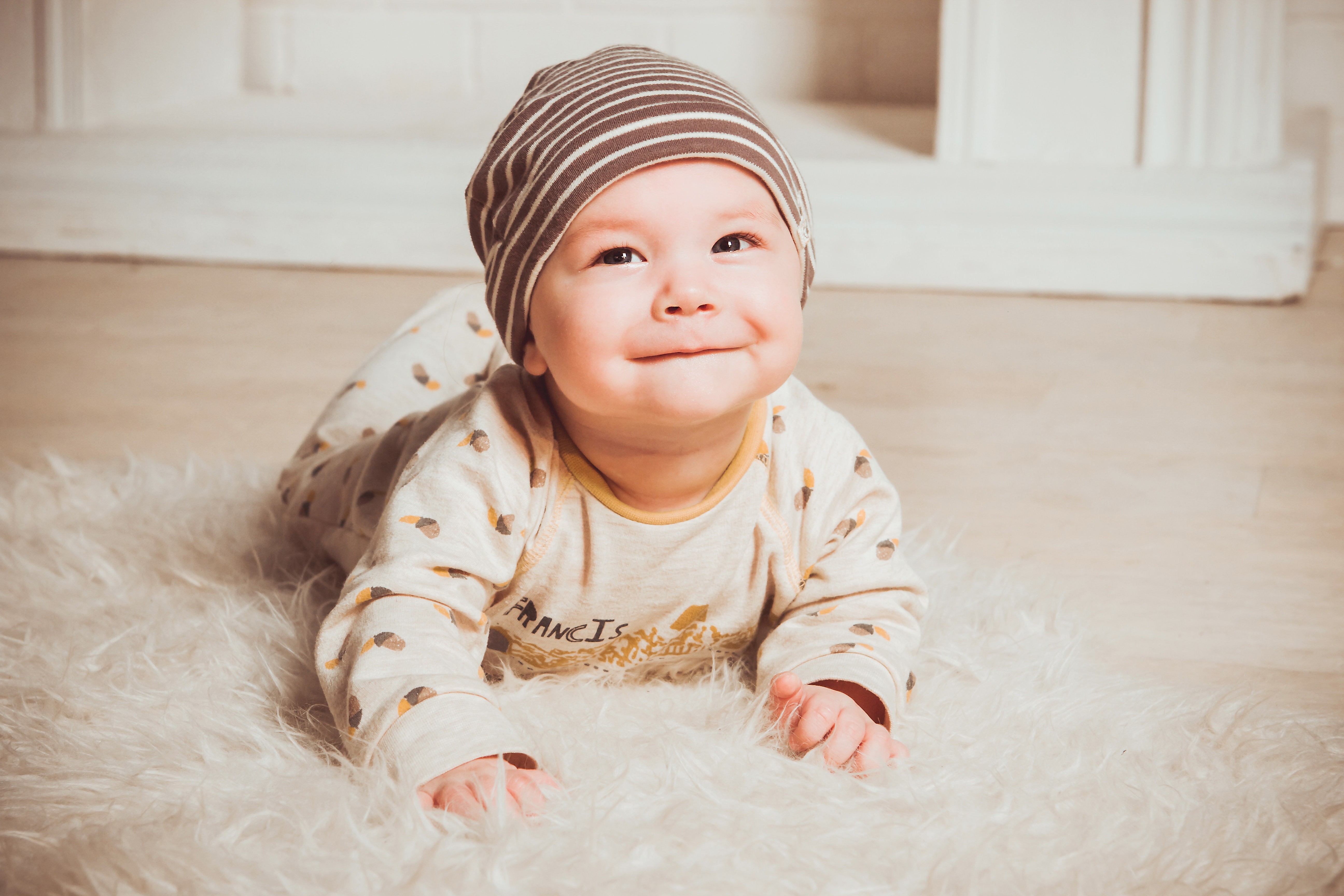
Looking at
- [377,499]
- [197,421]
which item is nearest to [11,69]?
[197,421]

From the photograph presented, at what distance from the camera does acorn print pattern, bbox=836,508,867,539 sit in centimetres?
81

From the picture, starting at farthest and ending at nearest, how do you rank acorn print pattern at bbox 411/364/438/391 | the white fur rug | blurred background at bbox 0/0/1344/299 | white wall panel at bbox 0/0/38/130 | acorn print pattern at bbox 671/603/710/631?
white wall panel at bbox 0/0/38/130 < blurred background at bbox 0/0/1344/299 < acorn print pattern at bbox 411/364/438/391 < acorn print pattern at bbox 671/603/710/631 < the white fur rug

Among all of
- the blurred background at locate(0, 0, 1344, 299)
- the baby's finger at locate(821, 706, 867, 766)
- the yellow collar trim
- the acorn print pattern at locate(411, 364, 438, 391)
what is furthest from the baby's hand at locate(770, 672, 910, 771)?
the blurred background at locate(0, 0, 1344, 299)

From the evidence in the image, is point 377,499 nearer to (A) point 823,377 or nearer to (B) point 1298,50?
(A) point 823,377

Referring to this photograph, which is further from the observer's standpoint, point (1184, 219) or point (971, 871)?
point (1184, 219)

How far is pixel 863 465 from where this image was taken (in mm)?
834

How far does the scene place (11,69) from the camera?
226 centimetres

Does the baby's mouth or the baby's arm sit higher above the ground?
the baby's mouth

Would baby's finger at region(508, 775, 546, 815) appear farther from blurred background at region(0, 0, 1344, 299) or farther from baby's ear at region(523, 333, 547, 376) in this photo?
blurred background at region(0, 0, 1344, 299)

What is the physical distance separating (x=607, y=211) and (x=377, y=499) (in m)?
0.31

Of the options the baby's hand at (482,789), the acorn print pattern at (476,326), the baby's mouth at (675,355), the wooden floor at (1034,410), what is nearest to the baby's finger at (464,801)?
the baby's hand at (482,789)

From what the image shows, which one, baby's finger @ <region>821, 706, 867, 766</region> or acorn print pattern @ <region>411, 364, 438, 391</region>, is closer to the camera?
baby's finger @ <region>821, 706, 867, 766</region>

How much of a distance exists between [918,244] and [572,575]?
53.4 inches

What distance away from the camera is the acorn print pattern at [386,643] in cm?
67
